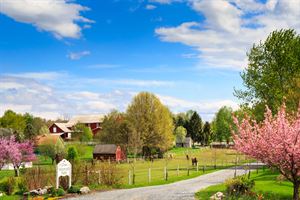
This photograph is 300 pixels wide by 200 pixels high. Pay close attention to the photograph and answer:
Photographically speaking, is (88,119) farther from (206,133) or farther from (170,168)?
(170,168)

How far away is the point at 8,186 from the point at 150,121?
172ft

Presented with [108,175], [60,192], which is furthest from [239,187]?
[108,175]

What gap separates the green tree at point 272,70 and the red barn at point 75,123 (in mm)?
85280

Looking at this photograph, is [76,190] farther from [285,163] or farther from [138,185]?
[285,163]

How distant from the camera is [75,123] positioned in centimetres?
14600

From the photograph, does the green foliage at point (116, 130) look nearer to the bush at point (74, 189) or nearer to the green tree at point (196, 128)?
the bush at point (74, 189)

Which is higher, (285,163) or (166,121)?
(166,121)

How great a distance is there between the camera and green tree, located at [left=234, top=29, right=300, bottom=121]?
51.6 metres

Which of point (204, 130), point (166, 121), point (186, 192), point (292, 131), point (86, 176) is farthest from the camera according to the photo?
point (204, 130)

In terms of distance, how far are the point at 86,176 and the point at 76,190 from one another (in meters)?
3.75

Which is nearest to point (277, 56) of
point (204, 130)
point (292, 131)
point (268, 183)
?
point (268, 183)

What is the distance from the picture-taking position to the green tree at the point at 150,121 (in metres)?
82.4

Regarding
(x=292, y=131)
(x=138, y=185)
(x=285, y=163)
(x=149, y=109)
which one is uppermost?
(x=149, y=109)

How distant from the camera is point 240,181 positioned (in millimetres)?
26250
